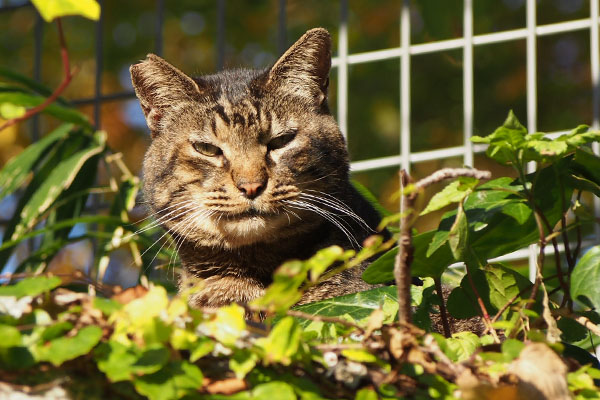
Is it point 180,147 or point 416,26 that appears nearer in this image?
point 180,147

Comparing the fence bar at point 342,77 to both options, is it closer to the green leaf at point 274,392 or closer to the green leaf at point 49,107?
the green leaf at point 49,107

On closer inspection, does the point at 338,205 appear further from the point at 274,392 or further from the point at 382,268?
the point at 274,392

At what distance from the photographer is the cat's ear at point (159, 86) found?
224 centimetres

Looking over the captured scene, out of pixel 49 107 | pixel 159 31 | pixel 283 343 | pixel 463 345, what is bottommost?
pixel 463 345

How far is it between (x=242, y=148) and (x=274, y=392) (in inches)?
50.5

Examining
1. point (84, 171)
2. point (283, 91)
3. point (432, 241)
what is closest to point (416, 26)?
point (283, 91)

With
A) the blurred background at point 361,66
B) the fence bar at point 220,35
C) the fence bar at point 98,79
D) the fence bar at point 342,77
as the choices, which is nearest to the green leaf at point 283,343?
the fence bar at point 342,77

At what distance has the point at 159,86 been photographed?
7.51 feet

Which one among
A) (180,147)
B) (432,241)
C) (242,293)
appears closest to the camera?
(432,241)

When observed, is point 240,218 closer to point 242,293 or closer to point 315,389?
point 242,293

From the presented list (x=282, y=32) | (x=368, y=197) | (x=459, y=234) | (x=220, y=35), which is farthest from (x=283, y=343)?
(x=220, y=35)

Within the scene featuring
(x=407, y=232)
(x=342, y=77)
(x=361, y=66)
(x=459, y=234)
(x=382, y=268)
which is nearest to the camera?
(x=407, y=232)

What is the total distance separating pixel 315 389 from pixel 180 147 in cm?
139

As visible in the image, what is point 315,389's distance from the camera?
93cm
